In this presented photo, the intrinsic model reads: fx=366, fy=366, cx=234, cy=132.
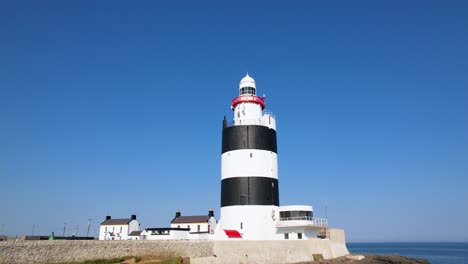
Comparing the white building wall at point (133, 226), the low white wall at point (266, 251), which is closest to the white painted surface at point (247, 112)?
the low white wall at point (266, 251)

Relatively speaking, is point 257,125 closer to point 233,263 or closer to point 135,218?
point 233,263

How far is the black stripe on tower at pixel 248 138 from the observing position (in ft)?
106

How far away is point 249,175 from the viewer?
31.5 metres

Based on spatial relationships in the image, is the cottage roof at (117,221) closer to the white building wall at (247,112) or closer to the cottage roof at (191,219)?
the cottage roof at (191,219)

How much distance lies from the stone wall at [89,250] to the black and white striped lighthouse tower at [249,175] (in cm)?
551

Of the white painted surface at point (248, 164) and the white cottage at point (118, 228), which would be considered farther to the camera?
the white cottage at point (118, 228)

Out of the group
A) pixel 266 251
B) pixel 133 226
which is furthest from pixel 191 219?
pixel 266 251

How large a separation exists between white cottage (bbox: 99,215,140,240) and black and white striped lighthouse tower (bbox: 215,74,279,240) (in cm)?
2465

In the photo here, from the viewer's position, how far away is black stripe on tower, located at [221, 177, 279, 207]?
31.2 m

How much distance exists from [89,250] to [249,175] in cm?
1518

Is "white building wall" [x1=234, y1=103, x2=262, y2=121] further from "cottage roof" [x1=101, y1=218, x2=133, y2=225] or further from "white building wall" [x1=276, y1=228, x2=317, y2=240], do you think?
"cottage roof" [x1=101, y1=218, x2=133, y2=225]

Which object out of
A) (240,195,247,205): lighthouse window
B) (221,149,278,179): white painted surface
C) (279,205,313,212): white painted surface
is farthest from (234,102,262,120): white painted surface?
(279,205,313,212): white painted surface

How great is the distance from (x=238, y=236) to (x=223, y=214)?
287 centimetres

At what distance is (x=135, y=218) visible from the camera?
54.0 m
